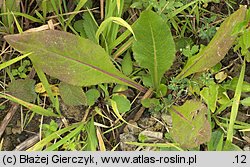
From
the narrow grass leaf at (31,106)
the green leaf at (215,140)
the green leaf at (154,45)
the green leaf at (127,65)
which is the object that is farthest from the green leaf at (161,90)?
the narrow grass leaf at (31,106)

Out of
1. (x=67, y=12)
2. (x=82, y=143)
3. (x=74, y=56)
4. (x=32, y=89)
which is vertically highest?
(x=67, y=12)

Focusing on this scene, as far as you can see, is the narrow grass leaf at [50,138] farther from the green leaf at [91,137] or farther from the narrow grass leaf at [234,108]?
the narrow grass leaf at [234,108]

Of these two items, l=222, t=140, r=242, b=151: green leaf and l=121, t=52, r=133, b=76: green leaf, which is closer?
l=222, t=140, r=242, b=151: green leaf

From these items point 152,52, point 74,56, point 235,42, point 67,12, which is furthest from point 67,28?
point 235,42

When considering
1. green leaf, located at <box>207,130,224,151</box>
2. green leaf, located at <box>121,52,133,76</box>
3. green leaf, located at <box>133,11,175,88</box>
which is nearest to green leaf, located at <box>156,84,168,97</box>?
green leaf, located at <box>133,11,175,88</box>

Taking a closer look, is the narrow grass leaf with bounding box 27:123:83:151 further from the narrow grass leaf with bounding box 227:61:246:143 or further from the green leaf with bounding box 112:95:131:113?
the narrow grass leaf with bounding box 227:61:246:143

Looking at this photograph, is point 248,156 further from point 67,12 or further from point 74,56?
point 67,12
